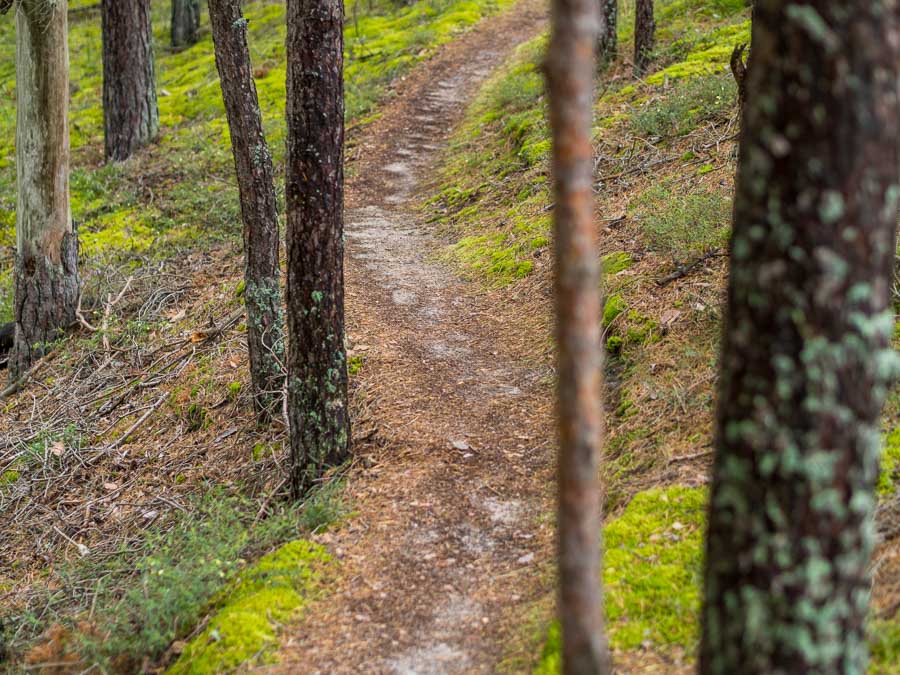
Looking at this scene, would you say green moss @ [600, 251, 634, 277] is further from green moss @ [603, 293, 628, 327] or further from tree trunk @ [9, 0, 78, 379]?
tree trunk @ [9, 0, 78, 379]

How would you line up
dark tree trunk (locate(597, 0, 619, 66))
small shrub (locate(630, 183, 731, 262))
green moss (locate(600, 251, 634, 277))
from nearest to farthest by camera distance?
small shrub (locate(630, 183, 731, 262)), green moss (locate(600, 251, 634, 277)), dark tree trunk (locate(597, 0, 619, 66))

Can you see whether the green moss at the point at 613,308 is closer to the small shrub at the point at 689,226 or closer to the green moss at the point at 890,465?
the small shrub at the point at 689,226

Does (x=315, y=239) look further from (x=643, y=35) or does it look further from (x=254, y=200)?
(x=643, y=35)

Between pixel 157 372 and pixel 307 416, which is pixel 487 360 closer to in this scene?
pixel 307 416

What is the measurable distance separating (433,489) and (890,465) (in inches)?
101

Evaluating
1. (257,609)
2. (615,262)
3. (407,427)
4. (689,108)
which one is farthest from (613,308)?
(689,108)

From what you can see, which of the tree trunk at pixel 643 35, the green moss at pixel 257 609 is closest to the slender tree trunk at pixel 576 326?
the green moss at pixel 257 609

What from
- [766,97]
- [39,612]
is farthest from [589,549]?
[39,612]

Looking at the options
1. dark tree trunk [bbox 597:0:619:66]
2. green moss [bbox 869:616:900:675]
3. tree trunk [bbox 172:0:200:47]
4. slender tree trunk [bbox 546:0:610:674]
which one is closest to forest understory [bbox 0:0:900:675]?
green moss [bbox 869:616:900:675]

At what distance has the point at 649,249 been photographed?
725cm

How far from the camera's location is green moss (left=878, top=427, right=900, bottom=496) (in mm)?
3949

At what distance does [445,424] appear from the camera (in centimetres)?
590

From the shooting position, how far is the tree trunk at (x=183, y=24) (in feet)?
77.8

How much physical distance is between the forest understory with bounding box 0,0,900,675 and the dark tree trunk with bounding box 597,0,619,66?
22cm
